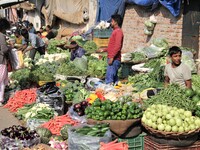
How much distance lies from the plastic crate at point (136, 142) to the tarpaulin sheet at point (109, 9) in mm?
9171

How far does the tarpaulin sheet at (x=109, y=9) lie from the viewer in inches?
574

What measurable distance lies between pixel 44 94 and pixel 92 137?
323 centimetres

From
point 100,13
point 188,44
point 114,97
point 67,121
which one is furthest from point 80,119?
point 100,13

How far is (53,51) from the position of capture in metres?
15.5

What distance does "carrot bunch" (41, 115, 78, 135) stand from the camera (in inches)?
276

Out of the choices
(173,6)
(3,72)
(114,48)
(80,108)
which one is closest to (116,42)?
(114,48)

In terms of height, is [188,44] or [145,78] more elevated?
[188,44]

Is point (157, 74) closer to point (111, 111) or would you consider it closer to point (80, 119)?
point (80, 119)

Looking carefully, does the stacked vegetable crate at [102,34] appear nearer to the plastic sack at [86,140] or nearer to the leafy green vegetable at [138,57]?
the leafy green vegetable at [138,57]

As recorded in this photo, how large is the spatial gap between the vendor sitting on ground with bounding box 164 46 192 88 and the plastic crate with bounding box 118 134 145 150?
3.96 ft

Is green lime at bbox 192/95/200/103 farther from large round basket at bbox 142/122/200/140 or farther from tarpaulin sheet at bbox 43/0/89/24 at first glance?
tarpaulin sheet at bbox 43/0/89/24

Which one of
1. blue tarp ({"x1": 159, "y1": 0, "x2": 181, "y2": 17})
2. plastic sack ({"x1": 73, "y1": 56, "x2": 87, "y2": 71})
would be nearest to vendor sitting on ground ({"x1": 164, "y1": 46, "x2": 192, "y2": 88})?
plastic sack ({"x1": 73, "y1": 56, "x2": 87, "y2": 71})

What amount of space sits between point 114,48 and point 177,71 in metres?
2.81

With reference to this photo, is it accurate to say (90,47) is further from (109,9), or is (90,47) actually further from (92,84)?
(92,84)
